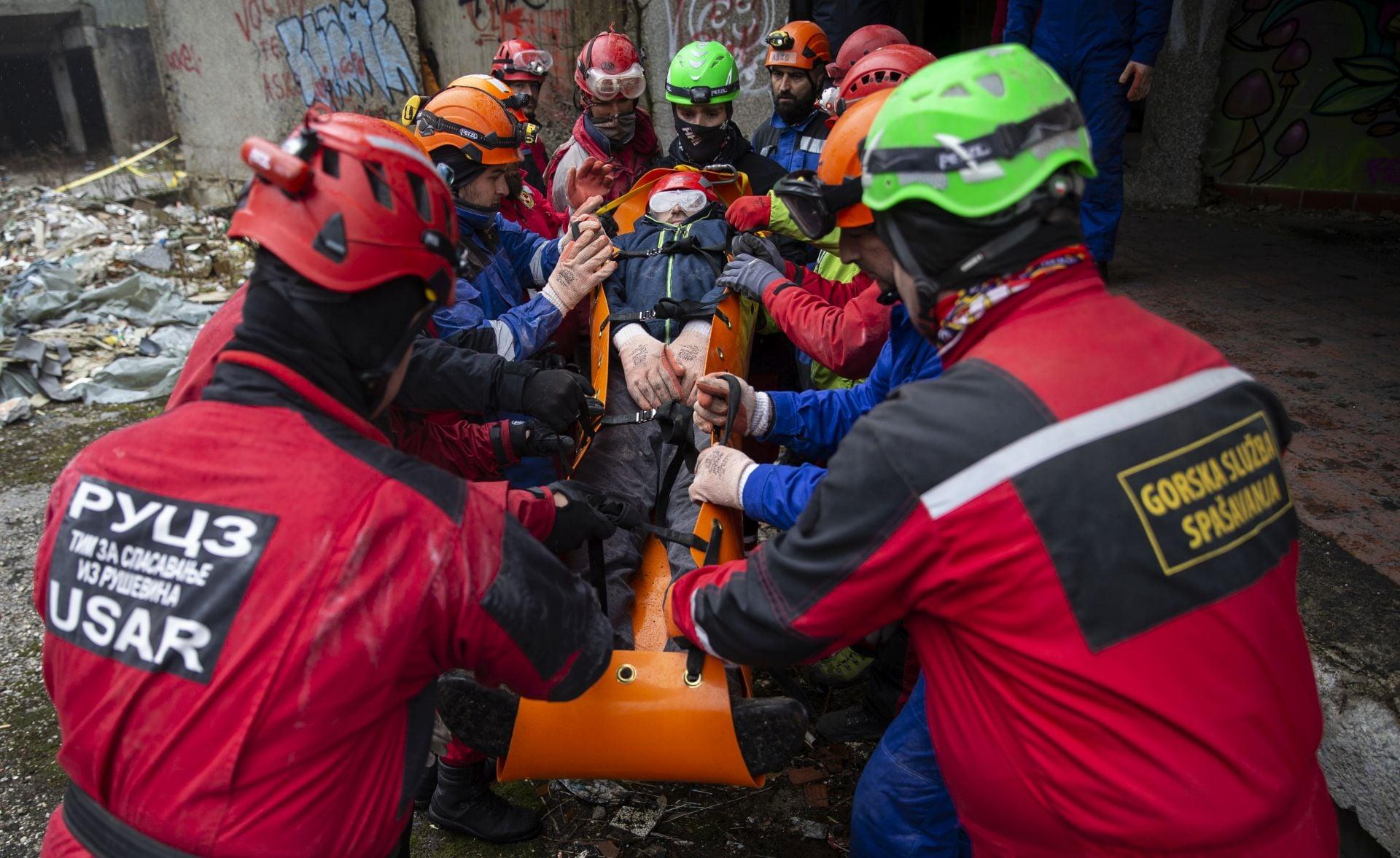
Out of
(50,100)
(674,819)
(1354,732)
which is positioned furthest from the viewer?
(50,100)

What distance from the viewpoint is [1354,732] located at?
2.62 metres

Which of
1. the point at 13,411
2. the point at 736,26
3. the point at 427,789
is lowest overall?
the point at 427,789

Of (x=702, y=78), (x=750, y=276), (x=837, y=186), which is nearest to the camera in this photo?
(x=837, y=186)

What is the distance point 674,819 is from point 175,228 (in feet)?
34.1

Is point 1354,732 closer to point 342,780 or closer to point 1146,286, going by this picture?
point 342,780

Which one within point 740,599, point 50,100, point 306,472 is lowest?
point 740,599

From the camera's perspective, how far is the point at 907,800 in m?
2.32

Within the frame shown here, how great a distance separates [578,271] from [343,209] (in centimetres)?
208

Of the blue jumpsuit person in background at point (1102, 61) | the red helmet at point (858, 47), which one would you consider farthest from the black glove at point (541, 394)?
the blue jumpsuit person in background at point (1102, 61)

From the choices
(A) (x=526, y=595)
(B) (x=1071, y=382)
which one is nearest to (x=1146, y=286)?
(B) (x=1071, y=382)

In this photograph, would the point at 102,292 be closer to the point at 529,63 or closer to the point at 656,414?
Result: the point at 529,63

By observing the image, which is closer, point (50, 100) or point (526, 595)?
point (526, 595)

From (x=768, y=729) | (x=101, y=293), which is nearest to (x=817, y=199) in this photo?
(x=768, y=729)

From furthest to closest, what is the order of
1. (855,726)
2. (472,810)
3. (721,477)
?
(855,726) < (472,810) < (721,477)
